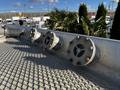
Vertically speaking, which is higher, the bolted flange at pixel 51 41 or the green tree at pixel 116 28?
the green tree at pixel 116 28

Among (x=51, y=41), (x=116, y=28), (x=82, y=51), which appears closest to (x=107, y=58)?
(x=82, y=51)

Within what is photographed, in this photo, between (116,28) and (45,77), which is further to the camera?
(116,28)

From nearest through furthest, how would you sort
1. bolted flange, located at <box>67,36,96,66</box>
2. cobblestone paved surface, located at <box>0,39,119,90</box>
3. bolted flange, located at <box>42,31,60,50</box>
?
cobblestone paved surface, located at <box>0,39,119,90</box>
bolted flange, located at <box>67,36,96,66</box>
bolted flange, located at <box>42,31,60,50</box>

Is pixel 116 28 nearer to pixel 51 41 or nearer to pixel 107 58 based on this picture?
pixel 51 41

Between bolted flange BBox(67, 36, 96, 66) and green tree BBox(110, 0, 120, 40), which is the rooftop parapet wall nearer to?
bolted flange BBox(67, 36, 96, 66)

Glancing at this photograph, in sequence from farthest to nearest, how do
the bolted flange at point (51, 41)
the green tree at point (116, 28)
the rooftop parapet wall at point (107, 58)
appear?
the green tree at point (116, 28) → the bolted flange at point (51, 41) → the rooftop parapet wall at point (107, 58)

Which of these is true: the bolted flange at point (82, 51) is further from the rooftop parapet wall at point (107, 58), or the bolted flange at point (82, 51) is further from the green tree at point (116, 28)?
the green tree at point (116, 28)

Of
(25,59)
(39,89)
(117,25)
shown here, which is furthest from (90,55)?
(117,25)

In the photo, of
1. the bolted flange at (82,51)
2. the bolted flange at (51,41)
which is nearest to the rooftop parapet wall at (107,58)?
the bolted flange at (82,51)

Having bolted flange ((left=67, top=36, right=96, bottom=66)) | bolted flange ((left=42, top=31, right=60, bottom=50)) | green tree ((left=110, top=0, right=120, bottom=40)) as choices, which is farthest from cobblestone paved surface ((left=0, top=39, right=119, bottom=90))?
green tree ((left=110, top=0, right=120, bottom=40))

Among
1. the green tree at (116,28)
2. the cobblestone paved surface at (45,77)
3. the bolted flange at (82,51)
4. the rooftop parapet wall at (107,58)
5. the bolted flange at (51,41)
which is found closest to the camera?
the cobblestone paved surface at (45,77)

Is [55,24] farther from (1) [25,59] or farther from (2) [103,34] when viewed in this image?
(1) [25,59]

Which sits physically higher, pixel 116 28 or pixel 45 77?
pixel 116 28

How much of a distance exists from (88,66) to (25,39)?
9.76m
